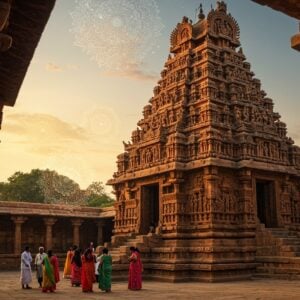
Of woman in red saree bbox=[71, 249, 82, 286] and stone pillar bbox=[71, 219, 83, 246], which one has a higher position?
stone pillar bbox=[71, 219, 83, 246]

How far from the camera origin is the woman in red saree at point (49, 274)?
14.2 m

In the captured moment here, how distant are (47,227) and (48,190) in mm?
37033

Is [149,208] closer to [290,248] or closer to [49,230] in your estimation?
[49,230]

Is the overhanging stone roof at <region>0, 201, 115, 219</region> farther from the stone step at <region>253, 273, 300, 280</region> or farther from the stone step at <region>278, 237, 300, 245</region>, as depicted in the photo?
the stone step at <region>278, 237, 300, 245</region>

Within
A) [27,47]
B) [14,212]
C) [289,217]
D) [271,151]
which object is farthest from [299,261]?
[14,212]

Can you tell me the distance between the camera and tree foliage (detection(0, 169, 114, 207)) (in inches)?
2264

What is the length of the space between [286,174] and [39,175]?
45968 mm

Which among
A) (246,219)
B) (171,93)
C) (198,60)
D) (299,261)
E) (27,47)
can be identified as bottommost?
(299,261)

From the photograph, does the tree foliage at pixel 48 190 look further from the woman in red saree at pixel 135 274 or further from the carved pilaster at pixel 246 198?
the woman in red saree at pixel 135 274

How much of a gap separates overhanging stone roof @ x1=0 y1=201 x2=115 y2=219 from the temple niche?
14.7 feet

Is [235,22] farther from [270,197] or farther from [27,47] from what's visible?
[27,47]

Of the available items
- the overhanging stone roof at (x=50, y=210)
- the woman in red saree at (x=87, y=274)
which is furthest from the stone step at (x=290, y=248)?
the overhanging stone roof at (x=50, y=210)

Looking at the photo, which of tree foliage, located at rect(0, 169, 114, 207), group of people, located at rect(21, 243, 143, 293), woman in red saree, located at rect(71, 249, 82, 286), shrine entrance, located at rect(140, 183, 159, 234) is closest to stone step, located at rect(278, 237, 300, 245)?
group of people, located at rect(21, 243, 143, 293)

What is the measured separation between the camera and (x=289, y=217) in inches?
830
